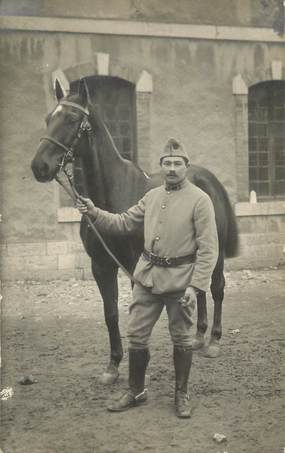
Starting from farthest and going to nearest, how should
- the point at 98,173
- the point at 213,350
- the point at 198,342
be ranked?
the point at 198,342 → the point at 213,350 → the point at 98,173

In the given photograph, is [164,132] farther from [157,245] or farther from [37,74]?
[157,245]

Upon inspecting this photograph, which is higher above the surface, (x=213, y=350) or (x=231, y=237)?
(x=231, y=237)

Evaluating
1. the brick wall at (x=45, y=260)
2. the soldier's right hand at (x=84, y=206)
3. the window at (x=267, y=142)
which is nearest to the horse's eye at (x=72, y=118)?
the soldier's right hand at (x=84, y=206)

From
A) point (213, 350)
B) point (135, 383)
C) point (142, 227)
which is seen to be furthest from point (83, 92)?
point (213, 350)

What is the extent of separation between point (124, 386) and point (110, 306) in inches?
25.8

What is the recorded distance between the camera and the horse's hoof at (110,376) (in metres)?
4.06

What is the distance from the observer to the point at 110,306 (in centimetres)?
412

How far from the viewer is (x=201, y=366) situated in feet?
14.8

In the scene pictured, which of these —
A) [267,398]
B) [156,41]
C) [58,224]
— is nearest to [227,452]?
[267,398]

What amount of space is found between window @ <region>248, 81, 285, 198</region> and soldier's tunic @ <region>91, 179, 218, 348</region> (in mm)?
6217

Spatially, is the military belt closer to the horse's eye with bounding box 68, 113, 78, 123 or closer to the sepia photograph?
the sepia photograph

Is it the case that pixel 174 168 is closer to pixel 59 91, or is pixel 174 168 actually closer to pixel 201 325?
pixel 59 91

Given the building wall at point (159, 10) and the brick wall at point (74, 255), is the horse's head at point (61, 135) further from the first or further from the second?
the building wall at point (159, 10)

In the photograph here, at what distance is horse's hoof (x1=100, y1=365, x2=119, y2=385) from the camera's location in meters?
4.06
